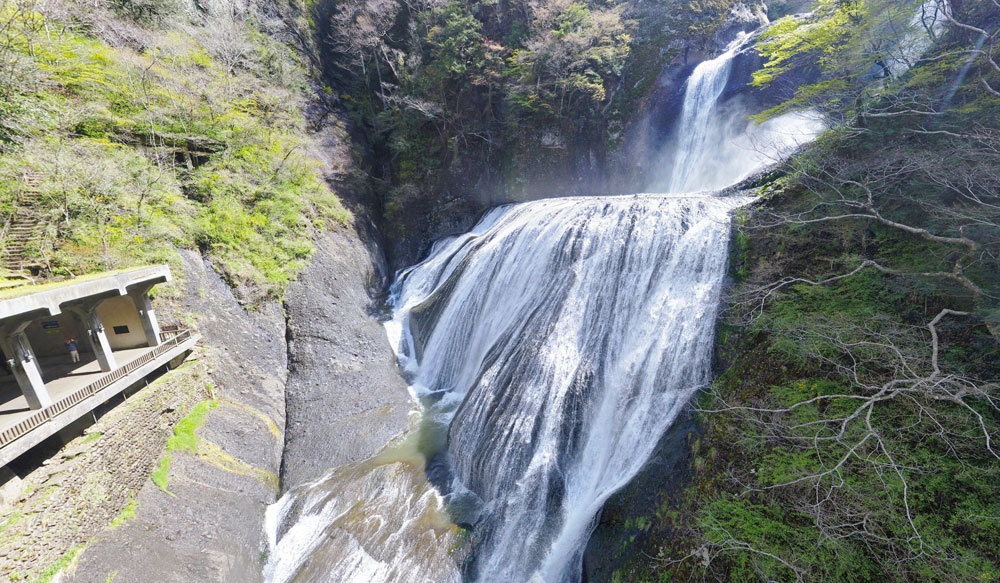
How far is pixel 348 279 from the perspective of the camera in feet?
53.1

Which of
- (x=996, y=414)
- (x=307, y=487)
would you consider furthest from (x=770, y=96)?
(x=307, y=487)

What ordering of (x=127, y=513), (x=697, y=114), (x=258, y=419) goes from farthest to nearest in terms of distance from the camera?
1. (x=697, y=114)
2. (x=258, y=419)
3. (x=127, y=513)

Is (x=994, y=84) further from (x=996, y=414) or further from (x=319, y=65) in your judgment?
(x=319, y=65)

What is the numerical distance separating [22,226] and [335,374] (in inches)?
334

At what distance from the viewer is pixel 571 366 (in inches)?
349

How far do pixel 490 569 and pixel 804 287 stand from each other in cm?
837

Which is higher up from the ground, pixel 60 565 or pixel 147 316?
pixel 147 316

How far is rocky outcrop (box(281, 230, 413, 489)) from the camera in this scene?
10594mm

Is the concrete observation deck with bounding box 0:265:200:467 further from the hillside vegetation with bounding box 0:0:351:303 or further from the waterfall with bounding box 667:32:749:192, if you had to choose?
the waterfall with bounding box 667:32:749:192

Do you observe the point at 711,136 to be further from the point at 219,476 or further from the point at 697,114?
the point at 219,476

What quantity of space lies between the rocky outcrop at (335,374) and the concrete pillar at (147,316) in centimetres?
361

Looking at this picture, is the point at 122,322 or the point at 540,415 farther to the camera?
the point at 122,322

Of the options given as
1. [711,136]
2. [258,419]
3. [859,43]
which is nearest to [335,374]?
[258,419]

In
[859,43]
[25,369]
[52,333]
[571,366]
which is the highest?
[859,43]
